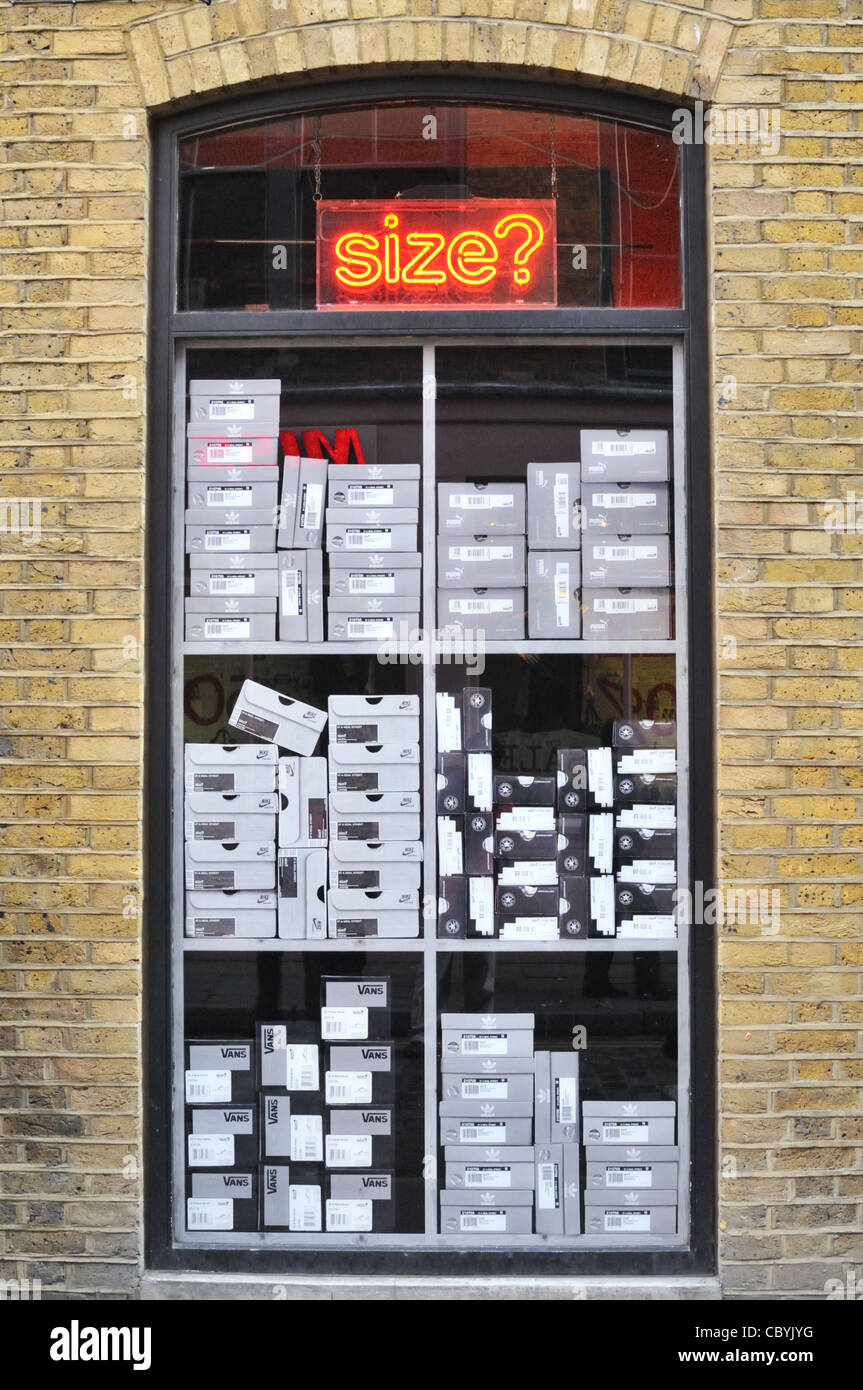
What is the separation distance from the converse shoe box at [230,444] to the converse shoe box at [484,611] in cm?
85

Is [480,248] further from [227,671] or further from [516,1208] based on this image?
[516,1208]

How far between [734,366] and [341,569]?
1563mm

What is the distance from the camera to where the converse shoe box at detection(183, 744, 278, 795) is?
4250mm

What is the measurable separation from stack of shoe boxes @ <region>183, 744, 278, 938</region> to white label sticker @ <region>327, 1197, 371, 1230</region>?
996mm

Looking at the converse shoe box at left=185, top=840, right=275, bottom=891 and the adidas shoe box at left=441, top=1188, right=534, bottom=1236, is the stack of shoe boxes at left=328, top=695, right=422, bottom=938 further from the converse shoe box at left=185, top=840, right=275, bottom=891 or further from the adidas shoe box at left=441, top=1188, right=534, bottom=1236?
the adidas shoe box at left=441, top=1188, right=534, bottom=1236

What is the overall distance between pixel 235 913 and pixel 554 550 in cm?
178

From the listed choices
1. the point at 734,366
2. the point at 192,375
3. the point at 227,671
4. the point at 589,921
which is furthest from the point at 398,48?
the point at 589,921

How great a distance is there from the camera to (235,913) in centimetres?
424

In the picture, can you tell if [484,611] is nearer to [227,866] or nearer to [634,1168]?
[227,866]

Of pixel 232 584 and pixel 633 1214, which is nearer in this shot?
pixel 633 1214

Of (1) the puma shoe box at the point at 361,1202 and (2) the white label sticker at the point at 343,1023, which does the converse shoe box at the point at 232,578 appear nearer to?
(2) the white label sticker at the point at 343,1023

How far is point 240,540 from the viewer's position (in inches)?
169

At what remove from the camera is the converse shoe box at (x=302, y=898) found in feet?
13.9

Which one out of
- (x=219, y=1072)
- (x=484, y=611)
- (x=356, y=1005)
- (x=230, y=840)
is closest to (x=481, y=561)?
(x=484, y=611)
